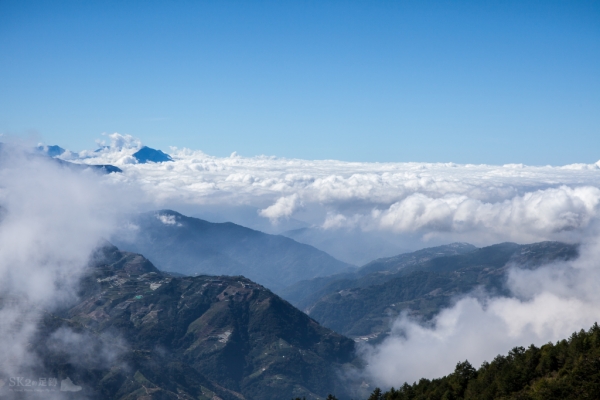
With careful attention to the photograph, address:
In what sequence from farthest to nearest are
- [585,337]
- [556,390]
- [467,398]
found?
1. [585,337]
2. [467,398]
3. [556,390]

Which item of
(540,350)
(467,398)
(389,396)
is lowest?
(389,396)

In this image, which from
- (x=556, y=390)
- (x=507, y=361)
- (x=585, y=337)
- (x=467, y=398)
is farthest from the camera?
(x=507, y=361)

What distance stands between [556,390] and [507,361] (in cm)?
4393

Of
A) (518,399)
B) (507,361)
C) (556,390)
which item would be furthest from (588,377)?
(507,361)

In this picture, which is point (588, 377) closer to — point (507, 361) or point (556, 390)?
point (556, 390)

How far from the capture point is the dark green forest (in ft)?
381

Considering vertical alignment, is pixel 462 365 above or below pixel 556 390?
below

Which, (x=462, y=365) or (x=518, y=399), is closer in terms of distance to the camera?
(x=518, y=399)

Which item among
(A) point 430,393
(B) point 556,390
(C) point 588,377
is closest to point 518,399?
(B) point 556,390

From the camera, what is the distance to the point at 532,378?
140m

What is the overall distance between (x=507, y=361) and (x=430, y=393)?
3212 centimetres

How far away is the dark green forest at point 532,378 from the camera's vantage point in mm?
116188

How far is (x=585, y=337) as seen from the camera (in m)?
147

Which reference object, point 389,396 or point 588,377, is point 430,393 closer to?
point 389,396
